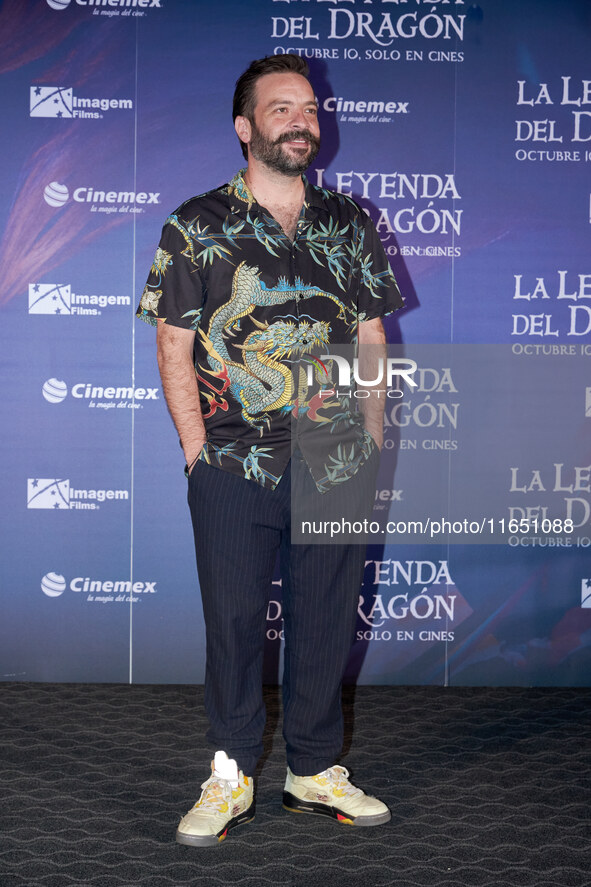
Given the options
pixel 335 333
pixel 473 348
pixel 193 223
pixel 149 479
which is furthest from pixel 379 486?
pixel 193 223

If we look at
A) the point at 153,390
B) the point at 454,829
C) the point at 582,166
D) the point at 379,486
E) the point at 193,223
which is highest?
the point at 582,166

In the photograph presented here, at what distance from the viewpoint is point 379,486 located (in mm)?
3658

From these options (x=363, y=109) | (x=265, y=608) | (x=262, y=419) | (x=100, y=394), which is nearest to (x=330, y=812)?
(x=265, y=608)

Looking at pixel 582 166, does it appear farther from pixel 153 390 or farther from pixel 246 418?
pixel 246 418

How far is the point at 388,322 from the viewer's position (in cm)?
359

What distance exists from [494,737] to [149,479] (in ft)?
4.81

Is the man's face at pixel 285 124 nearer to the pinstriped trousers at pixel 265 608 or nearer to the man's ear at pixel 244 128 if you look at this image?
the man's ear at pixel 244 128

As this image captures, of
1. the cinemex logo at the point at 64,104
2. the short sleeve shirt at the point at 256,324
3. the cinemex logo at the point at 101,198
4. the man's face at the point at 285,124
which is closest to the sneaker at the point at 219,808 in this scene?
the short sleeve shirt at the point at 256,324

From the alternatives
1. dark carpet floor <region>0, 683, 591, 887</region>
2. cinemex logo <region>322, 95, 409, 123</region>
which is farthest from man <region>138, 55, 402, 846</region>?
cinemex logo <region>322, 95, 409, 123</region>

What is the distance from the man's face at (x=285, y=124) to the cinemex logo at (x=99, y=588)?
179 centimetres

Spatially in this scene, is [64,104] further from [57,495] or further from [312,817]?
[312,817]

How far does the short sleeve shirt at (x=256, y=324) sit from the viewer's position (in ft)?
7.54

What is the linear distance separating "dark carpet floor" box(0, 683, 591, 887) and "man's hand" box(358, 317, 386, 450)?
3.08 feet

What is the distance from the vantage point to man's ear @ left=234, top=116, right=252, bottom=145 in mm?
2381
